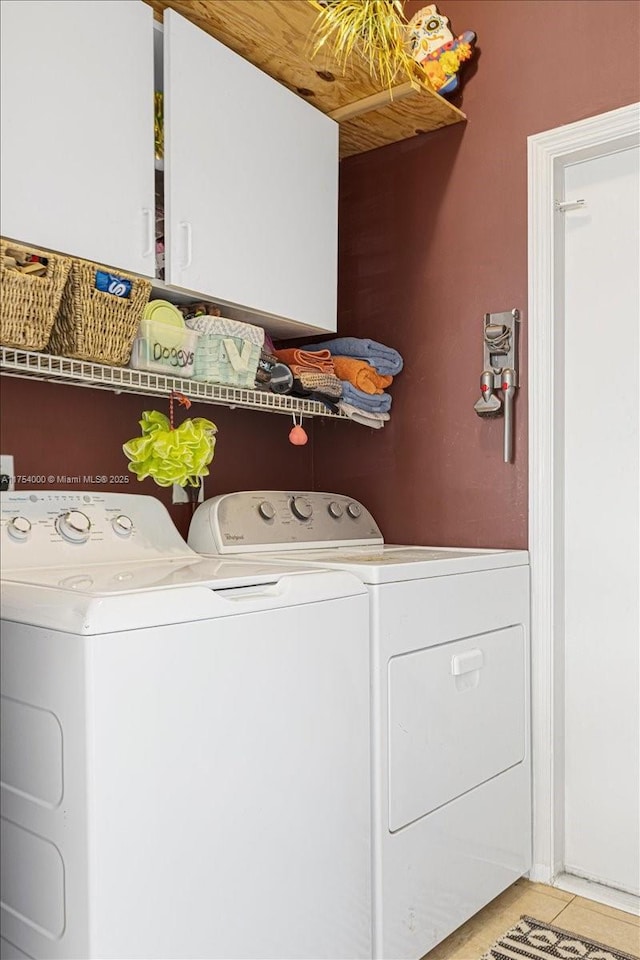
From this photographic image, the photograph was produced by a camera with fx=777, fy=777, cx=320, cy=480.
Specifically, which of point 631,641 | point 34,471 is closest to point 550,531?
point 631,641

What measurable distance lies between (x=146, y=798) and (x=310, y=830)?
42 centimetres

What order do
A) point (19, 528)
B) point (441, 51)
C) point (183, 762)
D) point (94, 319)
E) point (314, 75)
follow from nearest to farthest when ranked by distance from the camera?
point (183, 762) < point (94, 319) < point (19, 528) < point (314, 75) < point (441, 51)

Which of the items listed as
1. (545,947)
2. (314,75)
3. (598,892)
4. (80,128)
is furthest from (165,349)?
(598,892)

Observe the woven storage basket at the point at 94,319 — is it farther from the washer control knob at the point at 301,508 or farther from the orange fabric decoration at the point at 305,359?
the washer control knob at the point at 301,508

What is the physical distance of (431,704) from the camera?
1.80 metres

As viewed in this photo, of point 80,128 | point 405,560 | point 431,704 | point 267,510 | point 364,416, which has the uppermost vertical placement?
point 80,128

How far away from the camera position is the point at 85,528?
1.80 meters

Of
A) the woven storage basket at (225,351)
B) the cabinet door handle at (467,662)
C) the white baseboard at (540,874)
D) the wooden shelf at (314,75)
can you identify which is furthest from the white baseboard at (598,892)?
the wooden shelf at (314,75)

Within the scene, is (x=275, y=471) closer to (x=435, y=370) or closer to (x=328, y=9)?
(x=435, y=370)

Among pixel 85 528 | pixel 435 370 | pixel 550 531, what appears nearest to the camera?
pixel 85 528

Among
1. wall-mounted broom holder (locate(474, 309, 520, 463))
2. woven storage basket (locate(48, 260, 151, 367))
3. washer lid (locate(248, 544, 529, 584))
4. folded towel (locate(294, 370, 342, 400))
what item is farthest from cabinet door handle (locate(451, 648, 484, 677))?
woven storage basket (locate(48, 260, 151, 367))

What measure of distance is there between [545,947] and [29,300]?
1.85 meters

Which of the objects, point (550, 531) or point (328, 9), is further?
point (550, 531)

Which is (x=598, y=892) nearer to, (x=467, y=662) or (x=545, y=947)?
(x=545, y=947)
